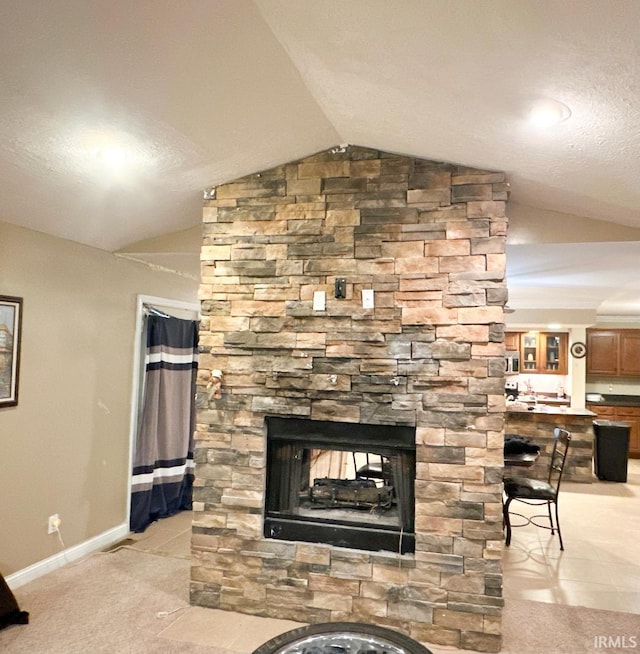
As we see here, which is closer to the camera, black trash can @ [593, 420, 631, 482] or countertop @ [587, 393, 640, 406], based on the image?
black trash can @ [593, 420, 631, 482]

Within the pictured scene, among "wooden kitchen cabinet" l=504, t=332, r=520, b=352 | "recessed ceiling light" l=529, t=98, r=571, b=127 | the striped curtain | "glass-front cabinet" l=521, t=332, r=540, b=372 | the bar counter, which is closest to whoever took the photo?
"recessed ceiling light" l=529, t=98, r=571, b=127

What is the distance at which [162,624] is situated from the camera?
2646 millimetres

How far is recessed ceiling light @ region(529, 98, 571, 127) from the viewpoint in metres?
1.84

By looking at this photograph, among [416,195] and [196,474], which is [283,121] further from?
[196,474]

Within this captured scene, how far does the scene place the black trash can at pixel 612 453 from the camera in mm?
6023

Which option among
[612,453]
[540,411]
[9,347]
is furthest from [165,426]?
[612,453]

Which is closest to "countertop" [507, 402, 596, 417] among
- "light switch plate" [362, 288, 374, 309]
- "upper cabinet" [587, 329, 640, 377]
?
"upper cabinet" [587, 329, 640, 377]

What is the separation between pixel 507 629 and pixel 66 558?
9.30 feet

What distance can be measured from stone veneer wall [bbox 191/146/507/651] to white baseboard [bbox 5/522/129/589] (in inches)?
44.2

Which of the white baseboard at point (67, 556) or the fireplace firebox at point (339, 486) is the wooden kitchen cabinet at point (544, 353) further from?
the white baseboard at point (67, 556)

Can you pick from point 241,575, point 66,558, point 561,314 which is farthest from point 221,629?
point 561,314

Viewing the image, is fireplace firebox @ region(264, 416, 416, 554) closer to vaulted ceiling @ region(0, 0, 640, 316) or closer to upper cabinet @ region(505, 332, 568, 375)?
vaulted ceiling @ region(0, 0, 640, 316)

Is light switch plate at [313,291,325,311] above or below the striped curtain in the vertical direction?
above

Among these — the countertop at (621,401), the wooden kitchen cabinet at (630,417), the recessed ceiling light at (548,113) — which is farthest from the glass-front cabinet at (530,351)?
the recessed ceiling light at (548,113)
